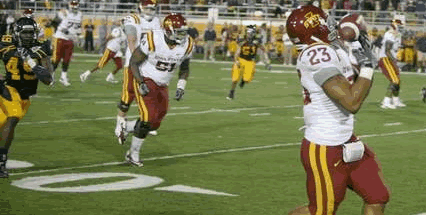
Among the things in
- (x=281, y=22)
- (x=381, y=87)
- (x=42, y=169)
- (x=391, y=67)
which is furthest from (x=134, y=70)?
(x=281, y=22)

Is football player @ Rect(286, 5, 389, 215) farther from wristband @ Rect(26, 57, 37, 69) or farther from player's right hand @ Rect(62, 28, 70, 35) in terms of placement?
player's right hand @ Rect(62, 28, 70, 35)

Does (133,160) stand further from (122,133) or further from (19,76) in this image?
(19,76)

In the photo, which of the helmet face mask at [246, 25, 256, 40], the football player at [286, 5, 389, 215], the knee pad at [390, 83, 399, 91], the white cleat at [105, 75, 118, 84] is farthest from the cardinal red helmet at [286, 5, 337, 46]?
the white cleat at [105, 75, 118, 84]

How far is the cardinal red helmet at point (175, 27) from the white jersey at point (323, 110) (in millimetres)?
4556

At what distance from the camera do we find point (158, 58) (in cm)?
1058

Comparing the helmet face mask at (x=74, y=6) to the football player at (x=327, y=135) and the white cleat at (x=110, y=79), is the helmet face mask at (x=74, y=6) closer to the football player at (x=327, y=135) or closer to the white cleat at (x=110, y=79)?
the white cleat at (x=110, y=79)

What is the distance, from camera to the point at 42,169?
1012cm

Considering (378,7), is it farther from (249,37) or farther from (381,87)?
(249,37)

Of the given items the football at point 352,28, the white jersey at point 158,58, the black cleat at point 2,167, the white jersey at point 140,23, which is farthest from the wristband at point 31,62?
the white jersey at point 140,23

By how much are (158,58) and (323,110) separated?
5091 millimetres

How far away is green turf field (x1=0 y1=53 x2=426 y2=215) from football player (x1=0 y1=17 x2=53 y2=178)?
50 cm

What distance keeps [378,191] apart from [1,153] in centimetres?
488

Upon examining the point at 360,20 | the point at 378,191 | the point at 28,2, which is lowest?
the point at 28,2

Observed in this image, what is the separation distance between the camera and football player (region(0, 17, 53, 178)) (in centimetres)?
947
